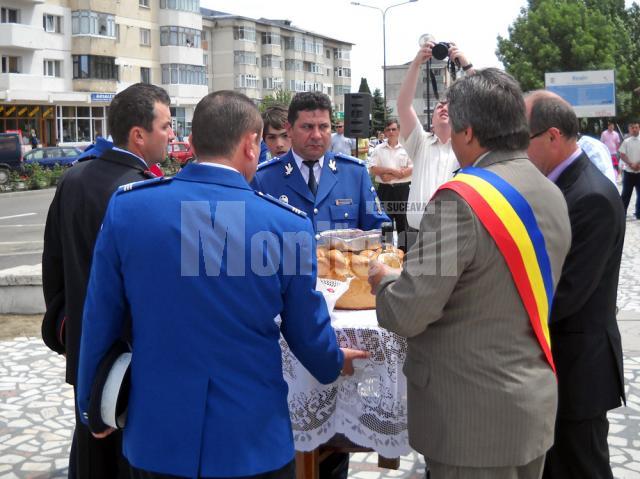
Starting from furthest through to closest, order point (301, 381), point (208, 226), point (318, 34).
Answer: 1. point (318, 34)
2. point (301, 381)
3. point (208, 226)

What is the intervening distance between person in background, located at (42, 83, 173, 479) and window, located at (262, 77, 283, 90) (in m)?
85.1

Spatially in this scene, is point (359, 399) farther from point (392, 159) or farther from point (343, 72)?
point (343, 72)

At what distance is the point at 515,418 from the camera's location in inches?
97.3

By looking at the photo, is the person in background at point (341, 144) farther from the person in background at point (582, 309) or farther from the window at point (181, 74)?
the window at point (181, 74)

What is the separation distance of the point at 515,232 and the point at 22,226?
59.5 ft

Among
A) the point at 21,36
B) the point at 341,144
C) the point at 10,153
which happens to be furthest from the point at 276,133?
the point at 21,36

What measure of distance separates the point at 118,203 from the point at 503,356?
1.35 meters

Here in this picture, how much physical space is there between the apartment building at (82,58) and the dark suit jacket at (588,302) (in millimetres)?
46706

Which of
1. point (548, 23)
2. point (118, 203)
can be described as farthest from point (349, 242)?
point (548, 23)

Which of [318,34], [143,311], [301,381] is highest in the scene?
[318,34]

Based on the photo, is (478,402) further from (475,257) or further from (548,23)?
(548,23)

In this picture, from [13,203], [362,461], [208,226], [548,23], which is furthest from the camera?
[548,23]

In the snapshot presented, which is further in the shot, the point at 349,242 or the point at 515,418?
the point at 349,242

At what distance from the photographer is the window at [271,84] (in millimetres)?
87438
